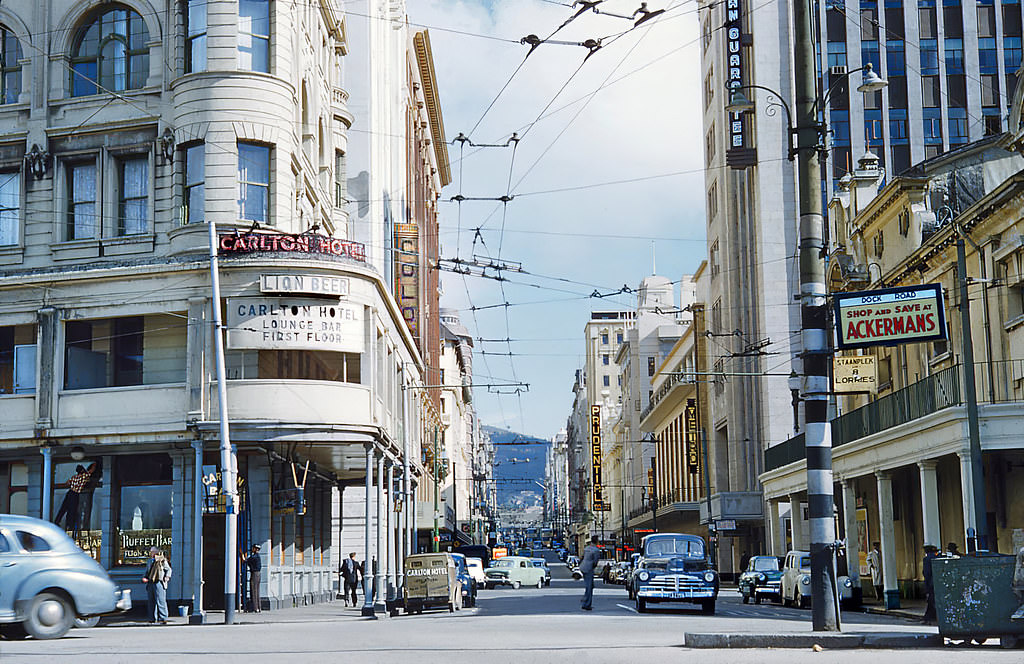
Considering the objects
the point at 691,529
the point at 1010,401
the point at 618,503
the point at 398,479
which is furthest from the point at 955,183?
the point at 618,503

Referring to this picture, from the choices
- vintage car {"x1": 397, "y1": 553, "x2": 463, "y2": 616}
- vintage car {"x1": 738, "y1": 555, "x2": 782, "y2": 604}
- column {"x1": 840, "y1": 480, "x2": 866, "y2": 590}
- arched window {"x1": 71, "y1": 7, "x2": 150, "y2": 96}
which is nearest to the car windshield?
vintage car {"x1": 397, "y1": 553, "x2": 463, "y2": 616}

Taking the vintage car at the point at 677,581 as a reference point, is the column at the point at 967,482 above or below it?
above

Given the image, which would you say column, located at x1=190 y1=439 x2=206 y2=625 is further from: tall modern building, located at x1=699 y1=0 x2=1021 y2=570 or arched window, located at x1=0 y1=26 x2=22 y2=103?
tall modern building, located at x1=699 y1=0 x2=1021 y2=570

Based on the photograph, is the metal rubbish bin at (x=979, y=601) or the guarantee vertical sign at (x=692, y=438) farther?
the guarantee vertical sign at (x=692, y=438)

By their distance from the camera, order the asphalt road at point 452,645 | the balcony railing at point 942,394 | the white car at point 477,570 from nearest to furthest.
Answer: the asphalt road at point 452,645 < the balcony railing at point 942,394 < the white car at point 477,570

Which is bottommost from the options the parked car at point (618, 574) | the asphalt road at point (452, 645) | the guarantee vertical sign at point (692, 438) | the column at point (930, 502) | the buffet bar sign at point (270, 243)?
the parked car at point (618, 574)

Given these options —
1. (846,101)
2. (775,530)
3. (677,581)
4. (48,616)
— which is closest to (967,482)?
(677,581)

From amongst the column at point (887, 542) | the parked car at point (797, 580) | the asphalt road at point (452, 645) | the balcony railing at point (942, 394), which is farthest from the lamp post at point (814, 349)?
the parked car at point (797, 580)

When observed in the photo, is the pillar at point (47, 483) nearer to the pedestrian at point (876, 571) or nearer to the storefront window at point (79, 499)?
the storefront window at point (79, 499)

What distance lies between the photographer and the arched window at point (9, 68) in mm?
36500

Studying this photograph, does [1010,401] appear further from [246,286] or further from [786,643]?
[246,286]

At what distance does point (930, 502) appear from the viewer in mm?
31781

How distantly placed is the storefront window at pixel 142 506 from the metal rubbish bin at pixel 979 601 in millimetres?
22124

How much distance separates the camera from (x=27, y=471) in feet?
114
